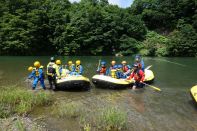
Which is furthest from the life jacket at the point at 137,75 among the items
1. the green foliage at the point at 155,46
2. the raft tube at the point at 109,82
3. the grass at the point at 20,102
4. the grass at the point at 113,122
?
the green foliage at the point at 155,46

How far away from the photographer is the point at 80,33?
48062 millimetres

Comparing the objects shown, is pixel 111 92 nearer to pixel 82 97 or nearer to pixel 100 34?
pixel 82 97

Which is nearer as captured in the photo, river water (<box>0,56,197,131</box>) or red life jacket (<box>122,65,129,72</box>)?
river water (<box>0,56,197,131</box>)

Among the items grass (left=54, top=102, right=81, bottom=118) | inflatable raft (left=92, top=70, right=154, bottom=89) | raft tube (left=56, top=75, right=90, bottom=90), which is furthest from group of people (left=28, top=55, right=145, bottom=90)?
grass (left=54, top=102, right=81, bottom=118)

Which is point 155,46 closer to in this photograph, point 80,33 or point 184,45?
point 184,45

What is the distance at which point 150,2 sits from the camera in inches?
2377

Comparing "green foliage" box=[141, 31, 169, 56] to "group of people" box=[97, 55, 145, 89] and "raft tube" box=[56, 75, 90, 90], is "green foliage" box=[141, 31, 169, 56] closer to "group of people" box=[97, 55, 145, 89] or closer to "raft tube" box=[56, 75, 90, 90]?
"group of people" box=[97, 55, 145, 89]

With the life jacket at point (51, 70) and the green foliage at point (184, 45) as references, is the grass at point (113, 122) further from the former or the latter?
the green foliage at point (184, 45)

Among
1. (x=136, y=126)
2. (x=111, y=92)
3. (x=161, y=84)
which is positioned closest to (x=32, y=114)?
(x=136, y=126)

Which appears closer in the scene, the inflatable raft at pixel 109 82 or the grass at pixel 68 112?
the grass at pixel 68 112

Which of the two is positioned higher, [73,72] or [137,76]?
[73,72]

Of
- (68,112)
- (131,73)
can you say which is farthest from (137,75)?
(68,112)

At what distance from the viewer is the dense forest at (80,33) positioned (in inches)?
1788

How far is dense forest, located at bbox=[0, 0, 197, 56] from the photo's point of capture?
45.4m
